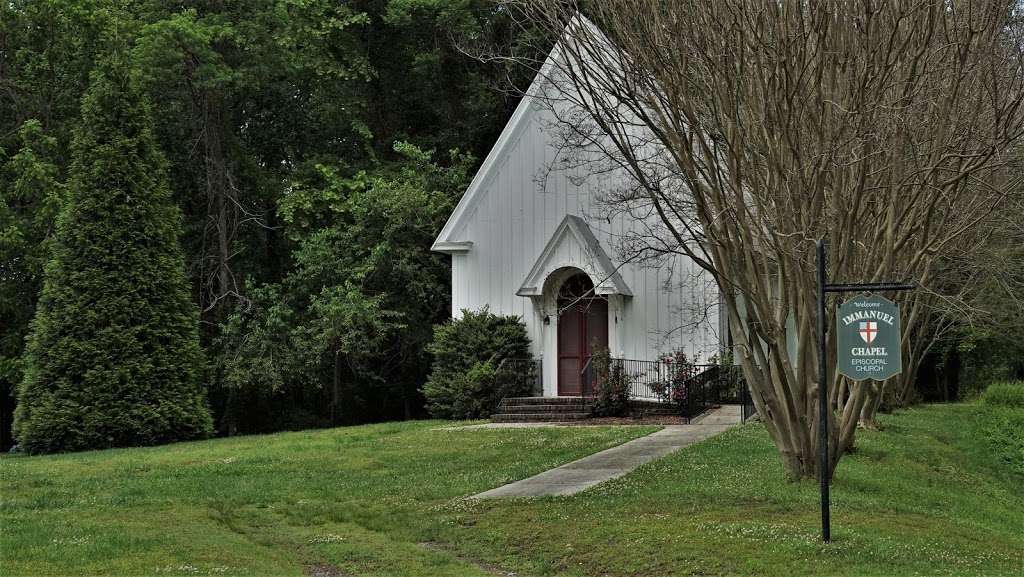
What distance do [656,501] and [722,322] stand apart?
1526cm

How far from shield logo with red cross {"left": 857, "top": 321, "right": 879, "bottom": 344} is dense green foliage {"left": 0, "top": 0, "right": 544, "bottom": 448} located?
60.7 feet

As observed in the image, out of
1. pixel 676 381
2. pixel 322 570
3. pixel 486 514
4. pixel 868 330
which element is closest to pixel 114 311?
pixel 676 381

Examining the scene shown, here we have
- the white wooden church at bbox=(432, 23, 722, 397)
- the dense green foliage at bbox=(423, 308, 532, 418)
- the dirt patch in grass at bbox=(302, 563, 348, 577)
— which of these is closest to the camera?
the dirt patch in grass at bbox=(302, 563, 348, 577)

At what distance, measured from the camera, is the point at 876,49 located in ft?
44.5

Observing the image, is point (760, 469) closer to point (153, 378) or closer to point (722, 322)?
point (722, 322)

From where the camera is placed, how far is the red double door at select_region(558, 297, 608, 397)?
28.7m

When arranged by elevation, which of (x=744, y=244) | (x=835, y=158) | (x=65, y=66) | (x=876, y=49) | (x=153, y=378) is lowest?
(x=153, y=378)

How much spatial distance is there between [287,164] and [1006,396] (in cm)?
2395

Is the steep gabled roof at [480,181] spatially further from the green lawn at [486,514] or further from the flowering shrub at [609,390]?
the green lawn at [486,514]

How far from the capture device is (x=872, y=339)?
1203cm

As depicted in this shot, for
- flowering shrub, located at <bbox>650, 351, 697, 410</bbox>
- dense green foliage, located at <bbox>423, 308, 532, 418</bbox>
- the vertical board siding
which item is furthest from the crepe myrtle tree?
dense green foliage, located at <bbox>423, 308, 532, 418</bbox>

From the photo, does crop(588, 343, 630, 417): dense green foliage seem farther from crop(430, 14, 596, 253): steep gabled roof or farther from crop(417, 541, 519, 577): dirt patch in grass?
crop(417, 541, 519, 577): dirt patch in grass

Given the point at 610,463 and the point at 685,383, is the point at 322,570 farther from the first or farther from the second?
the point at 685,383

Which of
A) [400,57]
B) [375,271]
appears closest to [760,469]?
[375,271]
